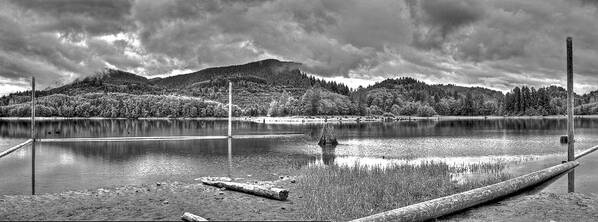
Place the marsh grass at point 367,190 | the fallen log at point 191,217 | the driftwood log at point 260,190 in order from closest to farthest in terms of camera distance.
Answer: the fallen log at point 191,217 < the marsh grass at point 367,190 < the driftwood log at point 260,190

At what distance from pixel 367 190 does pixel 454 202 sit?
3130mm

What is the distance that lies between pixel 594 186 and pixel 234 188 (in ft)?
53.7

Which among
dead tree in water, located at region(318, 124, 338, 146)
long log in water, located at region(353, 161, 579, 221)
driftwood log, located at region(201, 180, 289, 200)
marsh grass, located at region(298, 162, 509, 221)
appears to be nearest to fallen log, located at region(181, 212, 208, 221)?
marsh grass, located at region(298, 162, 509, 221)

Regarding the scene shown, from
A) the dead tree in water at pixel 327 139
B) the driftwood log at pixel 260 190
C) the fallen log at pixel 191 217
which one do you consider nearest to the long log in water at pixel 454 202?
the driftwood log at pixel 260 190

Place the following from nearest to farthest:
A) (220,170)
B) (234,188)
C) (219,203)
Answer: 1. (219,203)
2. (234,188)
3. (220,170)

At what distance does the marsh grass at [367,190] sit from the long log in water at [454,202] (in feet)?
4.01

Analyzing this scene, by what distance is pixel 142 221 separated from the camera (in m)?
11.2

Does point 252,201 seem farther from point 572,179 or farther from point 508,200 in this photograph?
point 572,179

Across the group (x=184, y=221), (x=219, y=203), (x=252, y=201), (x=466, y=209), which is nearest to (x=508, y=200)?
(x=466, y=209)

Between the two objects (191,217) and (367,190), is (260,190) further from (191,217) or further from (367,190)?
(191,217)

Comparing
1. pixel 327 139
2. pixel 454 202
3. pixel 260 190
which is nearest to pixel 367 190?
pixel 454 202

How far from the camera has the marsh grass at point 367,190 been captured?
12.8 meters

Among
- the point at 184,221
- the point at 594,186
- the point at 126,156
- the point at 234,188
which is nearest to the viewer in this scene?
the point at 184,221

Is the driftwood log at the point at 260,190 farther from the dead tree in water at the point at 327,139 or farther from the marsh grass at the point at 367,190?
the dead tree in water at the point at 327,139
